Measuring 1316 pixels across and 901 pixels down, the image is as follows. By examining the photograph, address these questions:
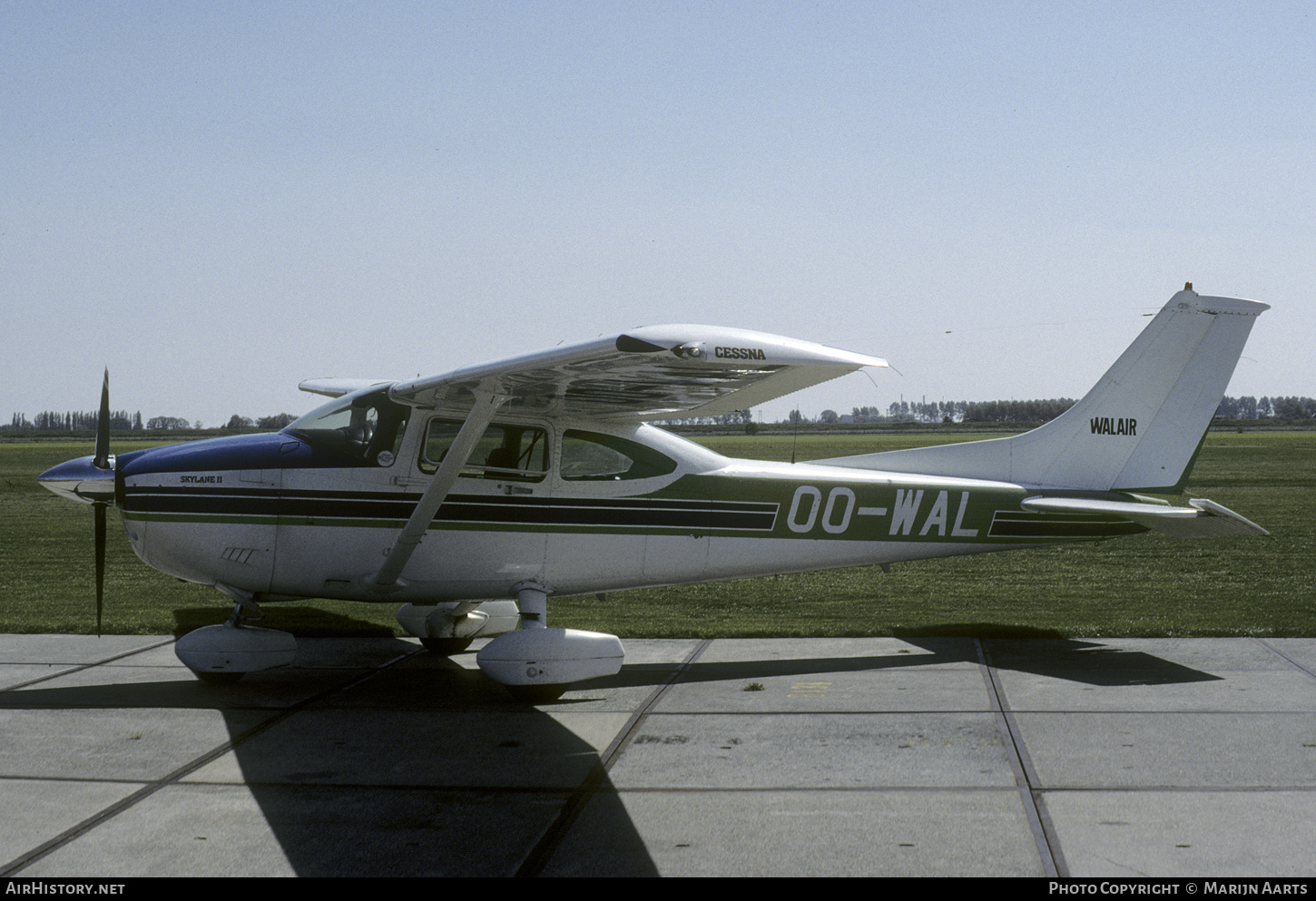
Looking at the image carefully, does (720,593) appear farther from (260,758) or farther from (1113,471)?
(260,758)

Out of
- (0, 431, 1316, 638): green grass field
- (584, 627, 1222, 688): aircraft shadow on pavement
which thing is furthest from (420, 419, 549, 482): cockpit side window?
(0, 431, 1316, 638): green grass field

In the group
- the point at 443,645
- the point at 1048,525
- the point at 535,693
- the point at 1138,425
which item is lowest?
the point at 443,645

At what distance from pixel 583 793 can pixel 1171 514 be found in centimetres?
545

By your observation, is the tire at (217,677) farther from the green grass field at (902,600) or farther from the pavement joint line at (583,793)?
the pavement joint line at (583,793)

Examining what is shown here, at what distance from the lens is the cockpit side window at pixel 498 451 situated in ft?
26.6

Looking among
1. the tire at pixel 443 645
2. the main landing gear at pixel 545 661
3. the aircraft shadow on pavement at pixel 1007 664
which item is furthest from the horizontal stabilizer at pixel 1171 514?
the tire at pixel 443 645

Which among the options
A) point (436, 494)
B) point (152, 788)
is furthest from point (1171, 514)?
point (152, 788)

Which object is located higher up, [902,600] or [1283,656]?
[1283,656]

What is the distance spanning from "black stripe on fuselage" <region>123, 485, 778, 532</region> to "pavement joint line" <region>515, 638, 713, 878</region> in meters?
1.29

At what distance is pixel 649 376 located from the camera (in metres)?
6.57

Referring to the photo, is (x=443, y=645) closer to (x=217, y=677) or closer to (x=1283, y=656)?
(x=217, y=677)

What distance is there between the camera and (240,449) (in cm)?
796
